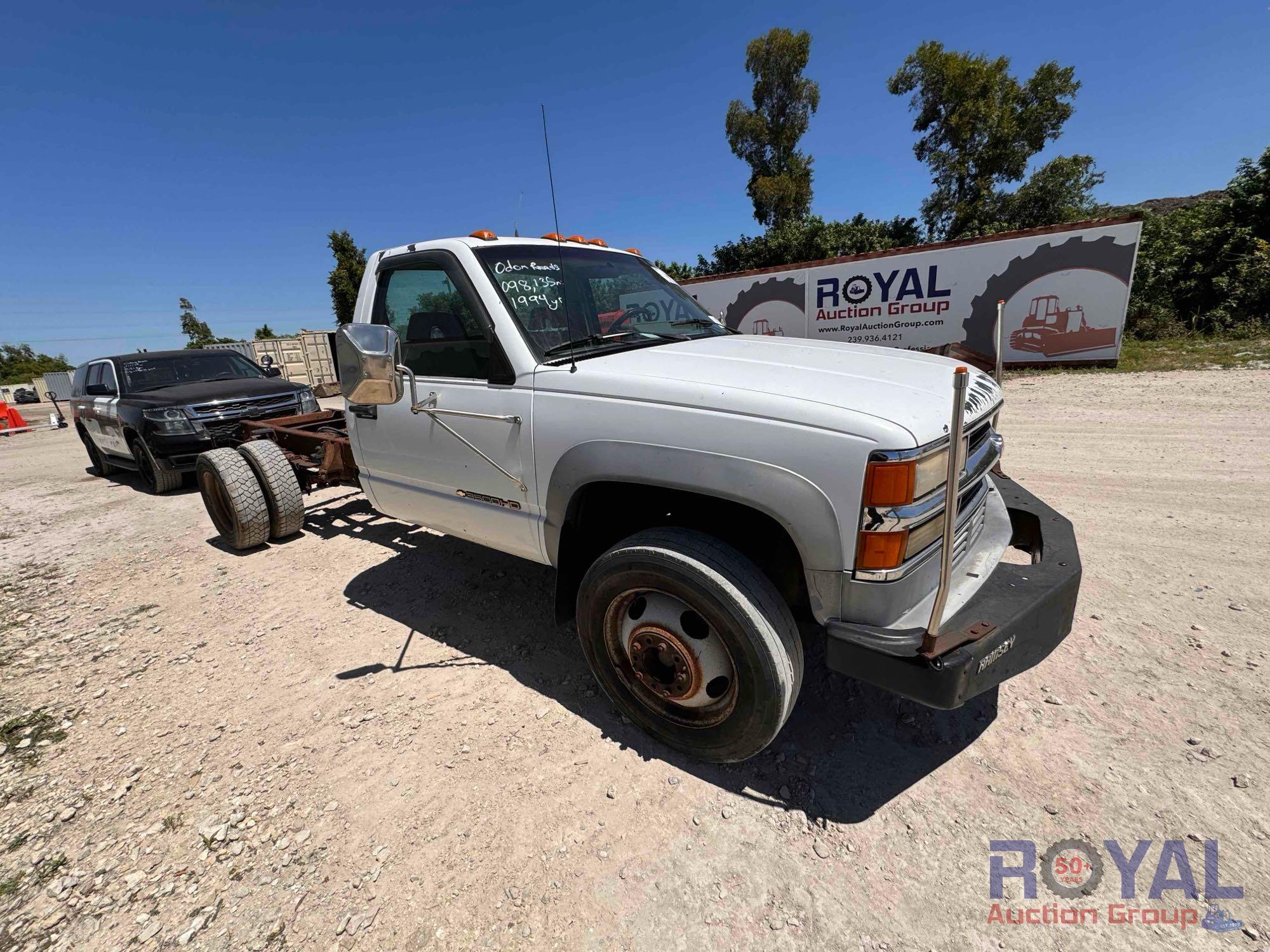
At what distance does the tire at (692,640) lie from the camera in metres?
1.90

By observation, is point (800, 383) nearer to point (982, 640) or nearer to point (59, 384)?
point (982, 640)

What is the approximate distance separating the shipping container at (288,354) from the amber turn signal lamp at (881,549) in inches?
971

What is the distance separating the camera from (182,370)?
7488 mm

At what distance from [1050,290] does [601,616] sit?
1386 cm

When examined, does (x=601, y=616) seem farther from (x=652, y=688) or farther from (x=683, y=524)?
(x=683, y=524)

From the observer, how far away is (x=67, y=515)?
6543 millimetres

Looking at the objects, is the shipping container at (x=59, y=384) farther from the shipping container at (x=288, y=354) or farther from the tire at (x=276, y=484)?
the tire at (x=276, y=484)

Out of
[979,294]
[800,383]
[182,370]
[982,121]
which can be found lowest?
[800,383]

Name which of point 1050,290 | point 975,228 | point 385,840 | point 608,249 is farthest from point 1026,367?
point 975,228

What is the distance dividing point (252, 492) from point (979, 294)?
553 inches

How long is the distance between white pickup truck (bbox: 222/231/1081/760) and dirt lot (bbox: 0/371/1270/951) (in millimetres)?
410

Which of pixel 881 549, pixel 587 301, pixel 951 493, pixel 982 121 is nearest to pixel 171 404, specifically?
pixel 587 301

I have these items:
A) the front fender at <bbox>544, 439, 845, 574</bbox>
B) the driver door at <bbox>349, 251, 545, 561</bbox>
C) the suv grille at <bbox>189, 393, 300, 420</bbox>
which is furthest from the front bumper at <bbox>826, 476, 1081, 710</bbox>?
the suv grille at <bbox>189, 393, 300, 420</bbox>
